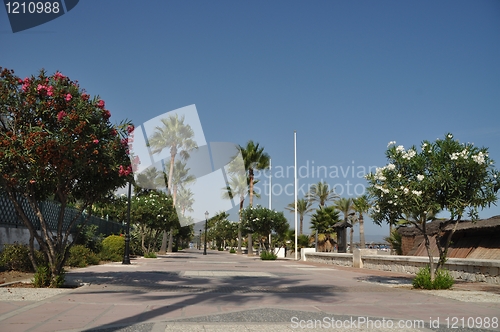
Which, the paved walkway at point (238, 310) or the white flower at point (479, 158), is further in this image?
the white flower at point (479, 158)

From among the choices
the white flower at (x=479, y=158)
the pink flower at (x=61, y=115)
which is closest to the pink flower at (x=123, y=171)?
the pink flower at (x=61, y=115)

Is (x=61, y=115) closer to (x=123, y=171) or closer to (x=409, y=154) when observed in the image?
(x=123, y=171)

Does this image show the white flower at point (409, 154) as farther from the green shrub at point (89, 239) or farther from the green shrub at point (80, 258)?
the green shrub at point (89, 239)

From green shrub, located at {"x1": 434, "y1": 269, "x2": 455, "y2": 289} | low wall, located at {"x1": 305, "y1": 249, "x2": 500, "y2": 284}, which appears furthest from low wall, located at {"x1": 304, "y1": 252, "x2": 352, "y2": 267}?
green shrub, located at {"x1": 434, "y1": 269, "x2": 455, "y2": 289}

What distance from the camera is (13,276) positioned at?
15695 mm

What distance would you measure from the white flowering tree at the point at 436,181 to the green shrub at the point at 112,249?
1868 cm

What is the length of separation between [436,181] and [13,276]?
509 inches

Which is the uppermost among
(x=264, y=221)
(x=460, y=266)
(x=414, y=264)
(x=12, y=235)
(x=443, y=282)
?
(x=264, y=221)

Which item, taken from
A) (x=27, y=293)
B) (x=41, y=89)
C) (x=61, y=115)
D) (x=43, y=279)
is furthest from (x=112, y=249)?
(x=61, y=115)

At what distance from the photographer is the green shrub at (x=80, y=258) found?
2138 cm

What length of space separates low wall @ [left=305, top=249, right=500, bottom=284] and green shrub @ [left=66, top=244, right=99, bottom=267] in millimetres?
13544

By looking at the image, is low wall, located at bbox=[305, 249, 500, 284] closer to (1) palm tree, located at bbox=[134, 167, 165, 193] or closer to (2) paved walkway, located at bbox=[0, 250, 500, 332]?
(2) paved walkway, located at bbox=[0, 250, 500, 332]

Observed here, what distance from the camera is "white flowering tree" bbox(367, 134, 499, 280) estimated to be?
13.5 m

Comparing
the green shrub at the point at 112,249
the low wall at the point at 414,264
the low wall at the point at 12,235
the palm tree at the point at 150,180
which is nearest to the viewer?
the low wall at the point at 414,264
